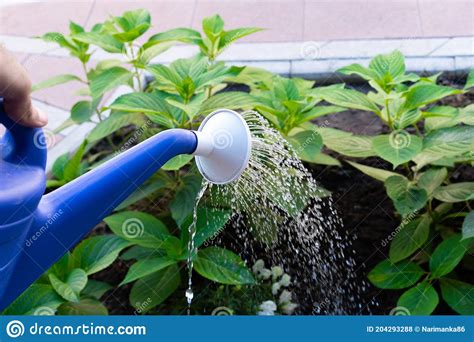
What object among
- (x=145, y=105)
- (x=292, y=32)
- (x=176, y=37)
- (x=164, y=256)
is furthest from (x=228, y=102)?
(x=292, y=32)

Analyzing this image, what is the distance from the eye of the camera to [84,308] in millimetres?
2574

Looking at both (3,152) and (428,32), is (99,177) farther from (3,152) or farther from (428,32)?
(428,32)

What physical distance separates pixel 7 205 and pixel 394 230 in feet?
4.35

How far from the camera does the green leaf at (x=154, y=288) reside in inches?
104

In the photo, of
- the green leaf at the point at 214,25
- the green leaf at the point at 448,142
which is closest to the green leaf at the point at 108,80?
the green leaf at the point at 214,25

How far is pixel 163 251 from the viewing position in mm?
2613

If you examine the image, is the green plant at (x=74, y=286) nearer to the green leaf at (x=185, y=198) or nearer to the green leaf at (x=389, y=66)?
the green leaf at (x=185, y=198)

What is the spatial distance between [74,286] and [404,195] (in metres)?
0.86

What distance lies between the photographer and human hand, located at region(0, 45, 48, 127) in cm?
166

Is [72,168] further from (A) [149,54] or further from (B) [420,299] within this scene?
(B) [420,299]

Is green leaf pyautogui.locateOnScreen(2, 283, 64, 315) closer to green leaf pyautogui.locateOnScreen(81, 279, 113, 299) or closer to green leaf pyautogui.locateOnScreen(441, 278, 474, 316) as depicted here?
green leaf pyautogui.locateOnScreen(81, 279, 113, 299)

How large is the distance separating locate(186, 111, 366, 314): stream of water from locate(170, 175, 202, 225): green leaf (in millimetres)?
33

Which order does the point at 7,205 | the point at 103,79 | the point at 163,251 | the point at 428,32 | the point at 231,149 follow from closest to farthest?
the point at 7,205, the point at 231,149, the point at 163,251, the point at 103,79, the point at 428,32

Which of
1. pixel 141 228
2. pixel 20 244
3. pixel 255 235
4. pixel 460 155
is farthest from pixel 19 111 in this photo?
pixel 460 155
